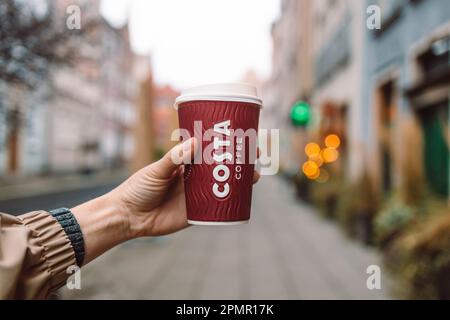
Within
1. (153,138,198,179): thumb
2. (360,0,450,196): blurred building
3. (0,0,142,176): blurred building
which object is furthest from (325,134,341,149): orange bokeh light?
(153,138,198,179): thumb

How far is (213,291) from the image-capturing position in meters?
3.70

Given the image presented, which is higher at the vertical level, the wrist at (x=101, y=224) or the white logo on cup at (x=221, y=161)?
the white logo on cup at (x=221, y=161)

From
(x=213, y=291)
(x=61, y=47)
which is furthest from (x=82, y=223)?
(x=61, y=47)

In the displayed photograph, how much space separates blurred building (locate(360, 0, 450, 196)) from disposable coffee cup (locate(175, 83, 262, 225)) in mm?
3526

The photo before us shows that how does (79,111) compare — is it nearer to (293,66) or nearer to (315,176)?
(315,176)

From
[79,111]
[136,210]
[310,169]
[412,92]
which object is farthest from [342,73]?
[136,210]

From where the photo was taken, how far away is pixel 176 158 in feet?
3.48

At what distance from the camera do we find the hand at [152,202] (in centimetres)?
119

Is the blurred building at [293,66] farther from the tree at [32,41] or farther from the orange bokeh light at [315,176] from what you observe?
the tree at [32,41]

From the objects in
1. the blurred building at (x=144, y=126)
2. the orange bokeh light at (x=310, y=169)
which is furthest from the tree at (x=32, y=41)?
the orange bokeh light at (x=310, y=169)

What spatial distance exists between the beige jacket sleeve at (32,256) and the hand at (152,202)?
0.21 m

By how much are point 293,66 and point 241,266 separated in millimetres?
16136
